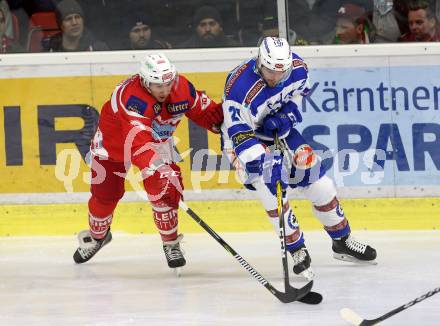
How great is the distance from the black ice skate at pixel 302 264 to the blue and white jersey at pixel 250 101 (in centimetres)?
47

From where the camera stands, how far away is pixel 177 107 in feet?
18.8

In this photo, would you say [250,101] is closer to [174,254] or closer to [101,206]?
[174,254]

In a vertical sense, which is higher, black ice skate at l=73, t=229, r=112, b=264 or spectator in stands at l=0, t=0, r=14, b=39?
spectator in stands at l=0, t=0, r=14, b=39

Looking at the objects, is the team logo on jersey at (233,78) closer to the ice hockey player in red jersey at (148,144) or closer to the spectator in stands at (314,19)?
the ice hockey player in red jersey at (148,144)

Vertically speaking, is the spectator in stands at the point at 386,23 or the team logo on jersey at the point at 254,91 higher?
the spectator in stands at the point at 386,23

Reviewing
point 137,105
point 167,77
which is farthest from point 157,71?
point 137,105

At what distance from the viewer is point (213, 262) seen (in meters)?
6.07

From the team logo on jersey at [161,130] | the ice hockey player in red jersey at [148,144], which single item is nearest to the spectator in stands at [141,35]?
the ice hockey player in red jersey at [148,144]

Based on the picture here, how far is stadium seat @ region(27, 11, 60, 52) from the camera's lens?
7.15m

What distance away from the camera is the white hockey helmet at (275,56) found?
17.3 feet

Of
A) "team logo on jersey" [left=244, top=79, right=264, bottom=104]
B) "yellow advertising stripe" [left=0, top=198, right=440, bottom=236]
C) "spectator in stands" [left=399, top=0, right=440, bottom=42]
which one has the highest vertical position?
"spectator in stands" [left=399, top=0, right=440, bottom=42]

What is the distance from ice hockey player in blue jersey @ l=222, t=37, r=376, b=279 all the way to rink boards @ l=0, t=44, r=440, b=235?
1210 millimetres

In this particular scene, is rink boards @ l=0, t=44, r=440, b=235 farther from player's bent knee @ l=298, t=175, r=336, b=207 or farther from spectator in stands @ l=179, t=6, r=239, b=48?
player's bent knee @ l=298, t=175, r=336, b=207

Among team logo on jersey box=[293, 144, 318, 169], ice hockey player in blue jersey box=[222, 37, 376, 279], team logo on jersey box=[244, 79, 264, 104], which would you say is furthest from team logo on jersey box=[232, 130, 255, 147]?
team logo on jersey box=[293, 144, 318, 169]
